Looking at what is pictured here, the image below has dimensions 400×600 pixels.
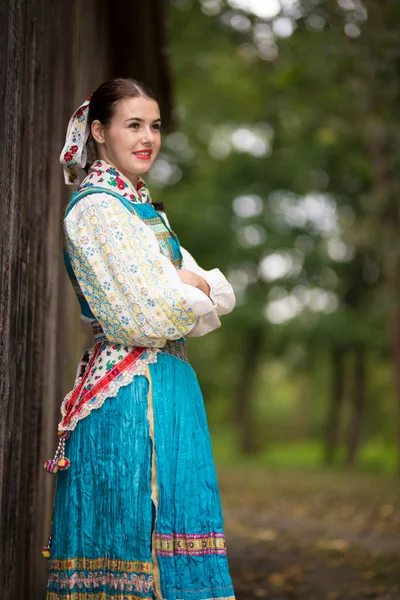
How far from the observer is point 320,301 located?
20000 millimetres

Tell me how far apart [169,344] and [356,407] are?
15.8 m

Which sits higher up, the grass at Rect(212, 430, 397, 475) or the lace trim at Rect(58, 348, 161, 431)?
the grass at Rect(212, 430, 397, 475)

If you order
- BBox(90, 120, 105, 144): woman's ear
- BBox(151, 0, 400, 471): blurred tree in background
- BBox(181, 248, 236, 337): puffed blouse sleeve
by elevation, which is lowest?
BBox(181, 248, 236, 337): puffed blouse sleeve

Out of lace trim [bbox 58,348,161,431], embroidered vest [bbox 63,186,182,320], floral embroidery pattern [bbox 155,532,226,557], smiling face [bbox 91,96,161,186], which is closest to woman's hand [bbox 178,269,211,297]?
embroidered vest [bbox 63,186,182,320]

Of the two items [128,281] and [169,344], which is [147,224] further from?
[169,344]

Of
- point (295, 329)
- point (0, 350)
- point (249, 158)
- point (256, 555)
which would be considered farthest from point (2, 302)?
point (249, 158)

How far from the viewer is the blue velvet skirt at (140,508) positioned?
8.99 feet

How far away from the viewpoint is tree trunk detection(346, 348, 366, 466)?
18.3 m

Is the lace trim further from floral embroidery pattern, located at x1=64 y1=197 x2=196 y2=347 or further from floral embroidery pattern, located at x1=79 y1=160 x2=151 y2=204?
floral embroidery pattern, located at x1=79 y1=160 x2=151 y2=204

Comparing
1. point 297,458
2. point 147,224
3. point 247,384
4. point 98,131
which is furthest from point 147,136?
point 297,458

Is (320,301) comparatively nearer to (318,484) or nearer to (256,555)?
(318,484)

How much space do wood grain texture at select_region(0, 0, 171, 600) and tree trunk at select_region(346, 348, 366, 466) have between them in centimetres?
1373

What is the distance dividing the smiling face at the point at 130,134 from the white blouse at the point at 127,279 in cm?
20

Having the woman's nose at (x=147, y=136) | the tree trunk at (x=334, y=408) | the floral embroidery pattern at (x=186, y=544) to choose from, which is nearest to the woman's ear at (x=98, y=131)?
the woman's nose at (x=147, y=136)
